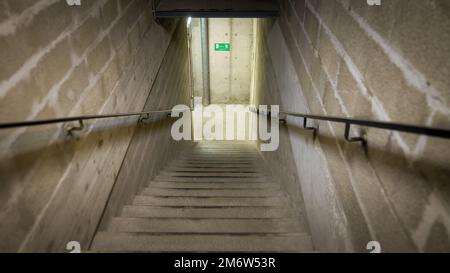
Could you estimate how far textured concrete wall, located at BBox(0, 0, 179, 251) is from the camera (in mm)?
1090

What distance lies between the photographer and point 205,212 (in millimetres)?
2383

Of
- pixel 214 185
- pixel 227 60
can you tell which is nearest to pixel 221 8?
pixel 214 185

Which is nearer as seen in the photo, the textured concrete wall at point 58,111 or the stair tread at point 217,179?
the textured concrete wall at point 58,111

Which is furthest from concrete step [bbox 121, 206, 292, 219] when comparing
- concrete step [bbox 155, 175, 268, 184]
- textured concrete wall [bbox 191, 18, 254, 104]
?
textured concrete wall [bbox 191, 18, 254, 104]

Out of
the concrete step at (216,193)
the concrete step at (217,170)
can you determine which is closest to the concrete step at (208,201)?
the concrete step at (216,193)

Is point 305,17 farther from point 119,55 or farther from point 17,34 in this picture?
point 17,34

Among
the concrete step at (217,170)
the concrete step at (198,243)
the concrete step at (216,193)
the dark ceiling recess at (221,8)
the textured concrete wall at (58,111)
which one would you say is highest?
the dark ceiling recess at (221,8)

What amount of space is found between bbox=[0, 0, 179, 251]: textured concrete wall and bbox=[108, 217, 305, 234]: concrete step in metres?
0.30

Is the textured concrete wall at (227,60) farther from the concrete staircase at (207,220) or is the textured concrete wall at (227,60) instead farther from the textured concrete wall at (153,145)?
the concrete staircase at (207,220)

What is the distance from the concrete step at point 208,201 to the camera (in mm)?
2547

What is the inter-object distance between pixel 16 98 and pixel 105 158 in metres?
0.98

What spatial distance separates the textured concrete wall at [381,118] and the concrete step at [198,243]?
23 cm
